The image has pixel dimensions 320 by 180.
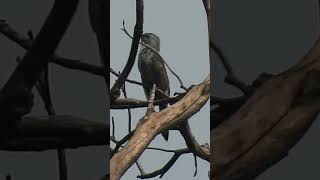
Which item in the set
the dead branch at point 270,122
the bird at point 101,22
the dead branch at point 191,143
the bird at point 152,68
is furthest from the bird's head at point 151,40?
the dead branch at point 270,122

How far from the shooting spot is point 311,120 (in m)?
2.25

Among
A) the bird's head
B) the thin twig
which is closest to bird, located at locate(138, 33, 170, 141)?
the bird's head

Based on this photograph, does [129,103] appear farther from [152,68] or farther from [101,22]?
[101,22]

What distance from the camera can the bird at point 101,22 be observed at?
207 cm

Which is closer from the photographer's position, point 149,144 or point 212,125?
point 149,144

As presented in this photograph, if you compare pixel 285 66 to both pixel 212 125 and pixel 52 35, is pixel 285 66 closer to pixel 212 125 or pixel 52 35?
pixel 212 125

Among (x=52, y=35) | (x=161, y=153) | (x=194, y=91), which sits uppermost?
(x=52, y=35)

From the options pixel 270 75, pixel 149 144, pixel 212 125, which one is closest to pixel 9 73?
pixel 149 144

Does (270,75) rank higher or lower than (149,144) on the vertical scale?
higher

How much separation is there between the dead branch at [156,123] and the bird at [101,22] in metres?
0.18

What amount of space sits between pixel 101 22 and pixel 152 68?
0.20 m

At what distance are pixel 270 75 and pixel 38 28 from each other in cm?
73

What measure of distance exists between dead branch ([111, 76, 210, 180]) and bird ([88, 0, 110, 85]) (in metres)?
0.18

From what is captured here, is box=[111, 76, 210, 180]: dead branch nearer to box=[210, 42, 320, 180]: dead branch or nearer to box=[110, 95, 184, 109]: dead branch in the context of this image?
box=[110, 95, 184, 109]: dead branch
